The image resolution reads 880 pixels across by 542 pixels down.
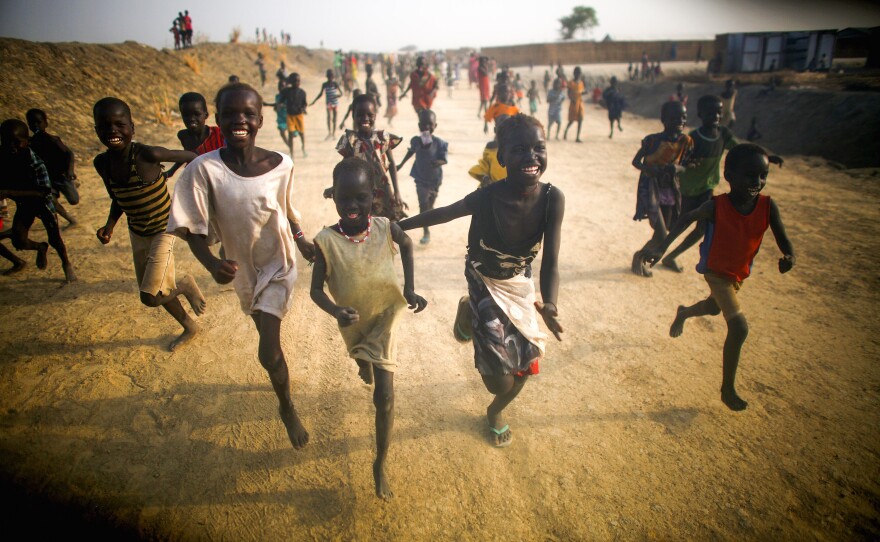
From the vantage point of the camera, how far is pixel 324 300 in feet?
7.75

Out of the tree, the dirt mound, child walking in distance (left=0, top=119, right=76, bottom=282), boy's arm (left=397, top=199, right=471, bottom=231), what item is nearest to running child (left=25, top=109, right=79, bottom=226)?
child walking in distance (left=0, top=119, right=76, bottom=282)

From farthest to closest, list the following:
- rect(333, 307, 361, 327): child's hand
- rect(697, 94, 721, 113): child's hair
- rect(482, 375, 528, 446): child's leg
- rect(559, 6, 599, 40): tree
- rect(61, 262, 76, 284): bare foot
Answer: rect(559, 6, 599, 40): tree < rect(61, 262, 76, 284): bare foot < rect(697, 94, 721, 113): child's hair < rect(482, 375, 528, 446): child's leg < rect(333, 307, 361, 327): child's hand

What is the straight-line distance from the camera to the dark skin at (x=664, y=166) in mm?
4691

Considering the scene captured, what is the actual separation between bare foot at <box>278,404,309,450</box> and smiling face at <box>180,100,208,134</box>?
3.04 meters

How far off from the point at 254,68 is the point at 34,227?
29746 millimetres

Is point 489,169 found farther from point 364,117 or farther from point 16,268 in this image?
point 16,268

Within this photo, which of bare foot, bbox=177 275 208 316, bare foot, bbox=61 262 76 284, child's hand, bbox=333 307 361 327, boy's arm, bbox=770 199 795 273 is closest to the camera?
child's hand, bbox=333 307 361 327

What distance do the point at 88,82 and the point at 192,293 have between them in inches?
580

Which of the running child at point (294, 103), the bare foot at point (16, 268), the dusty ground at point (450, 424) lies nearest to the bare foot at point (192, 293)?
the dusty ground at point (450, 424)

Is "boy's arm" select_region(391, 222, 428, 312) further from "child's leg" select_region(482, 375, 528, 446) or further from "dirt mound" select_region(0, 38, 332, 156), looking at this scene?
"dirt mound" select_region(0, 38, 332, 156)

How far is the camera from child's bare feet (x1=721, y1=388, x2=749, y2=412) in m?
A: 3.11

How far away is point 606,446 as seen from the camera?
2.90 meters

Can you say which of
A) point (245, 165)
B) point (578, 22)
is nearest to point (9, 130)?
point (245, 165)

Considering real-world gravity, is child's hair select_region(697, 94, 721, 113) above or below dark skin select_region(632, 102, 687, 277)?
above
